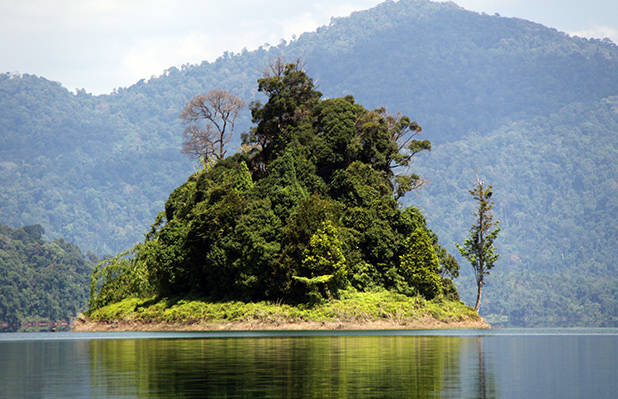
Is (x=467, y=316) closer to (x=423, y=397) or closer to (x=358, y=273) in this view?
(x=358, y=273)

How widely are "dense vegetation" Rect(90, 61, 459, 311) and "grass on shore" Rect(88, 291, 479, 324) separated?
178 cm

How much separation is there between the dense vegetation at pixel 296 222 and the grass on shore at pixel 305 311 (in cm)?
178

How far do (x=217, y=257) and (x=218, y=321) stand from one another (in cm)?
773

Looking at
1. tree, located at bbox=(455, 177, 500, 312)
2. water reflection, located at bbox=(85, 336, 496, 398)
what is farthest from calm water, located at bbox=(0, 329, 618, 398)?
tree, located at bbox=(455, 177, 500, 312)

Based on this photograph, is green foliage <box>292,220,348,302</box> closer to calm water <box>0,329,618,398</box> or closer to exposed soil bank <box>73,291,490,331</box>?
exposed soil bank <box>73,291,490,331</box>

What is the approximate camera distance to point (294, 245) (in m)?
87.9

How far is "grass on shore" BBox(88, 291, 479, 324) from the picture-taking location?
85.9 m

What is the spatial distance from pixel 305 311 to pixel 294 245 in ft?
24.7

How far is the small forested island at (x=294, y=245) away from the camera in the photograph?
87625 mm

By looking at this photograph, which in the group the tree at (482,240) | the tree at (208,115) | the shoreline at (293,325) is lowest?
the shoreline at (293,325)

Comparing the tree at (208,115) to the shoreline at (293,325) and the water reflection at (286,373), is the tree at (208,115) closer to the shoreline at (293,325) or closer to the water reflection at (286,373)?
the shoreline at (293,325)

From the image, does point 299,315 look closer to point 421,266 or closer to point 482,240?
point 421,266

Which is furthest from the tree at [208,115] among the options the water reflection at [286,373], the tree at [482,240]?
the water reflection at [286,373]

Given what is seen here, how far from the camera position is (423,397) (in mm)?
23781
